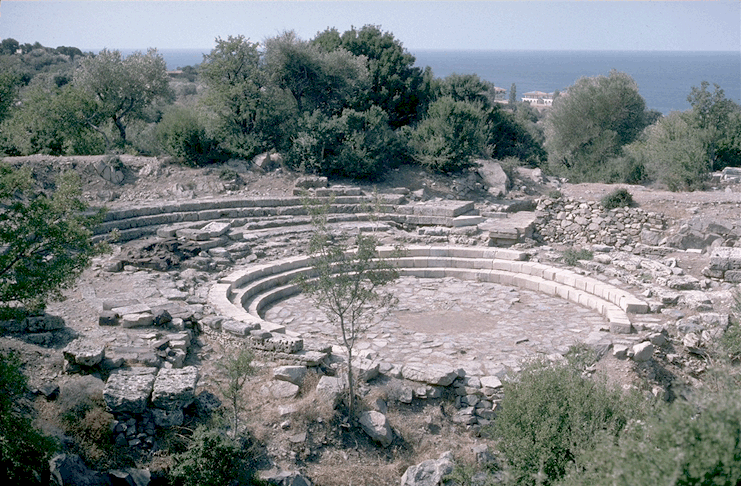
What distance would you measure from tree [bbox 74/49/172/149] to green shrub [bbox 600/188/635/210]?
19.7 metres

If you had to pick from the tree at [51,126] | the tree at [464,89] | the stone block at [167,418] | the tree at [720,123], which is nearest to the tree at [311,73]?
the tree at [464,89]

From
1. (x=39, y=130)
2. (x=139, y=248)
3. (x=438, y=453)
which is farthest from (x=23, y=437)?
(x=39, y=130)

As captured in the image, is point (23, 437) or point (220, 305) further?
point (220, 305)

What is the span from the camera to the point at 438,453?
852 centimetres

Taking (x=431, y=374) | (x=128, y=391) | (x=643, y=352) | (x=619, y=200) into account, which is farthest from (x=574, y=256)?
(x=128, y=391)

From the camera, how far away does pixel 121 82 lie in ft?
85.3

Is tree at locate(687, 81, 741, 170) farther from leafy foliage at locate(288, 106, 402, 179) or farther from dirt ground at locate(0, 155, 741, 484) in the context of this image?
leafy foliage at locate(288, 106, 402, 179)

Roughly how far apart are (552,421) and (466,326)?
536cm

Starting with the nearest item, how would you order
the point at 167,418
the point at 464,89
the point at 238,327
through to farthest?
the point at 167,418 → the point at 238,327 → the point at 464,89

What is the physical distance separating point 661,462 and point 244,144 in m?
18.8

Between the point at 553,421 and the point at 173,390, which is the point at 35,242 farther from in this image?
the point at 553,421

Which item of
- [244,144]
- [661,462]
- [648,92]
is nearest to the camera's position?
[661,462]

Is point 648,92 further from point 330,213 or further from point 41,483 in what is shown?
point 41,483

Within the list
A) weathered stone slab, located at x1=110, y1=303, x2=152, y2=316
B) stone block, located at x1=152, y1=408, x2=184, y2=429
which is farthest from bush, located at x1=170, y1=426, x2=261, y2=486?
weathered stone slab, located at x1=110, y1=303, x2=152, y2=316
